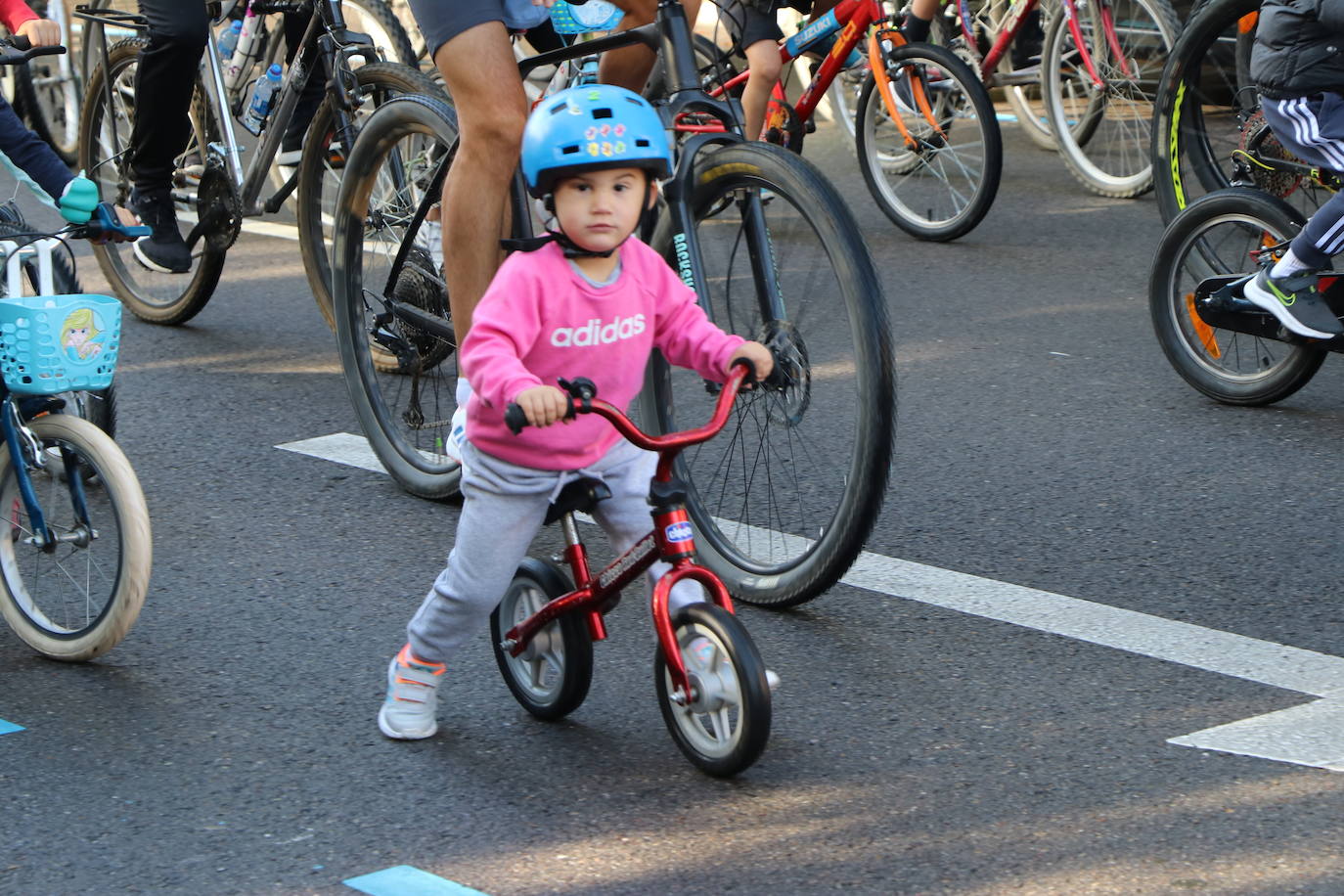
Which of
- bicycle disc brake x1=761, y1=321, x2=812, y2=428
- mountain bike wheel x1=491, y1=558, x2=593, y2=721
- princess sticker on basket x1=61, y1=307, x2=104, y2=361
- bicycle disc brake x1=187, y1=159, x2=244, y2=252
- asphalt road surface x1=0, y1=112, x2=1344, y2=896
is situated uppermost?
princess sticker on basket x1=61, y1=307, x2=104, y2=361

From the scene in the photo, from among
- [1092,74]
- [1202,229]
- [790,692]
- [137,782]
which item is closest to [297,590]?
[137,782]

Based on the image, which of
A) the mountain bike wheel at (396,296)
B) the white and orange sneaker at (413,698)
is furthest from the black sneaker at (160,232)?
the white and orange sneaker at (413,698)

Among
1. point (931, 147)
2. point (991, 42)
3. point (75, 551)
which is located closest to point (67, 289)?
point (75, 551)

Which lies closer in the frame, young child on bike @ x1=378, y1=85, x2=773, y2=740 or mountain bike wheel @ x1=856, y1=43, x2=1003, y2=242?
young child on bike @ x1=378, y1=85, x2=773, y2=740

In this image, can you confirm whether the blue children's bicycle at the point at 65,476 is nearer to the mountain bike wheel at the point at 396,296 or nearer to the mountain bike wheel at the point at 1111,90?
the mountain bike wheel at the point at 396,296

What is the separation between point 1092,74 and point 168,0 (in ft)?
14.8

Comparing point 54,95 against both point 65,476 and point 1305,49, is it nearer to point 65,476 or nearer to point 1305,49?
point 65,476

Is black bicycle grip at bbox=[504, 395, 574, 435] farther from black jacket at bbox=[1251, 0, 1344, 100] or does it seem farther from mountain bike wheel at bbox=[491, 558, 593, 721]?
black jacket at bbox=[1251, 0, 1344, 100]

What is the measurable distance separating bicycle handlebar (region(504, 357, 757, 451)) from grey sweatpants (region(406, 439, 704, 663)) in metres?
0.19

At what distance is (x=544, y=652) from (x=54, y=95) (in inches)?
341

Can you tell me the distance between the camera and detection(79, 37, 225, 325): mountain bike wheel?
20.4ft

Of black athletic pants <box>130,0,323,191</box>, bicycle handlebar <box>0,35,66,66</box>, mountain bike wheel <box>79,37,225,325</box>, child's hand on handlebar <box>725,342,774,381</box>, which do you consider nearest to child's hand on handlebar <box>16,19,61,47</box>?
bicycle handlebar <box>0,35,66,66</box>

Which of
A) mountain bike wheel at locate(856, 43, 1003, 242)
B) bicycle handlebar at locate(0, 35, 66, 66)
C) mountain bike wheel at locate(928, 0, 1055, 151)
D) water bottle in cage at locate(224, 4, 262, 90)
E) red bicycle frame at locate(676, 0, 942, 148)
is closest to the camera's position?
bicycle handlebar at locate(0, 35, 66, 66)

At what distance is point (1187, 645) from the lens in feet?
12.5
